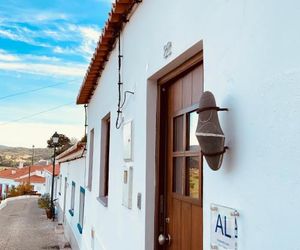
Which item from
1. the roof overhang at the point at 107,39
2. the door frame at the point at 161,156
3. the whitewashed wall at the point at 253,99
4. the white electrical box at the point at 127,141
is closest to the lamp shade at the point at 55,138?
the roof overhang at the point at 107,39

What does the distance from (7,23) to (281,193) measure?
13122 mm

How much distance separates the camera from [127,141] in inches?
156

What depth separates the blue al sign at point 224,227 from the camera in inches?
68.5

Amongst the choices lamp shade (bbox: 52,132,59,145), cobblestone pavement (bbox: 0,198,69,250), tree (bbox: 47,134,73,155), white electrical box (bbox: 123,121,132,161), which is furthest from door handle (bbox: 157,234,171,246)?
tree (bbox: 47,134,73,155)

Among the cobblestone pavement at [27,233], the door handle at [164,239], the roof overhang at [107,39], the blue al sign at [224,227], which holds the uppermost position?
the roof overhang at [107,39]

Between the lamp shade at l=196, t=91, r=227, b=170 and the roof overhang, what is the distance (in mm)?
2286

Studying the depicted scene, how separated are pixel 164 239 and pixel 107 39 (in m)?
3.19

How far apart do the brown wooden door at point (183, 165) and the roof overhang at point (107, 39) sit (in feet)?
4.61

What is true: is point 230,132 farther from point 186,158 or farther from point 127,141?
point 127,141

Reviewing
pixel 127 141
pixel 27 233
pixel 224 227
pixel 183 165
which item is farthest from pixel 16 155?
pixel 224 227

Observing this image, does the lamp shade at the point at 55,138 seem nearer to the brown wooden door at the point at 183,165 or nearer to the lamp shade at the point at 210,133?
the brown wooden door at the point at 183,165

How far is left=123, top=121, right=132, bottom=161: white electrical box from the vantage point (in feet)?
12.6

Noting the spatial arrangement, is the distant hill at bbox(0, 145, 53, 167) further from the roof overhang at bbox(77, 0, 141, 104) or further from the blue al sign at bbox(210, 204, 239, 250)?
the blue al sign at bbox(210, 204, 239, 250)

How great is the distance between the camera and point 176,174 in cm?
298
